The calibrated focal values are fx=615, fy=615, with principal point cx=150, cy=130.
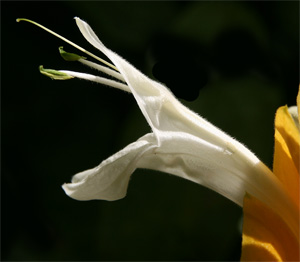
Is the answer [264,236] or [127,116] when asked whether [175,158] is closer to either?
[264,236]

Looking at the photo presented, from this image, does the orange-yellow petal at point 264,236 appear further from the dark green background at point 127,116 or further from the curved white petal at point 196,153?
the dark green background at point 127,116

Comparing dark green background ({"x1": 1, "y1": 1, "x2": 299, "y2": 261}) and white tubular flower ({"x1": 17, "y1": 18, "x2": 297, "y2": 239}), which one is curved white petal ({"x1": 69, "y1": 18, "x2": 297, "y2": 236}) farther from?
dark green background ({"x1": 1, "y1": 1, "x2": 299, "y2": 261})

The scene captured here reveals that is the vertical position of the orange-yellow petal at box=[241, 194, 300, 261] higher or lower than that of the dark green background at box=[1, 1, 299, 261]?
lower

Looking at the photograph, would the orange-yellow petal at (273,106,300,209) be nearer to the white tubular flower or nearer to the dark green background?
the white tubular flower

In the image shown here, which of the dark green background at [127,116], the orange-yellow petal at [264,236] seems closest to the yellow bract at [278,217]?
the orange-yellow petal at [264,236]

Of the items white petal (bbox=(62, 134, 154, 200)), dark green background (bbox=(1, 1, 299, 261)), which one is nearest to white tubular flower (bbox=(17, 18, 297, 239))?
white petal (bbox=(62, 134, 154, 200))

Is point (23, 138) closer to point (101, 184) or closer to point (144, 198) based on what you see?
point (144, 198)

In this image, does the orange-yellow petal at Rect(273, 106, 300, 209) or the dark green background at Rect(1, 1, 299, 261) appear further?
the dark green background at Rect(1, 1, 299, 261)
